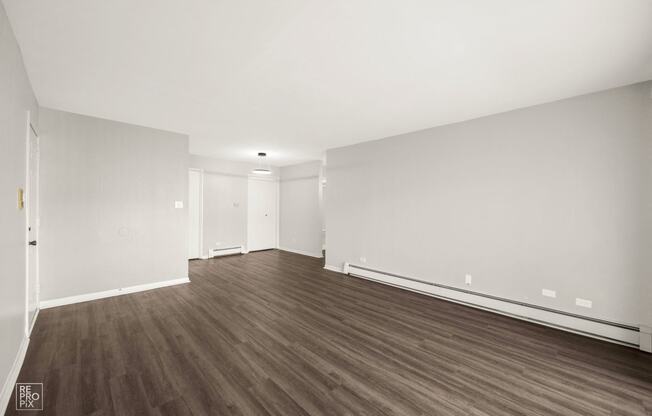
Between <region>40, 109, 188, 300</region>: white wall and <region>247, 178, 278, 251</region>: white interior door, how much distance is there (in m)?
3.06

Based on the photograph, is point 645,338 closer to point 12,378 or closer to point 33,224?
point 12,378

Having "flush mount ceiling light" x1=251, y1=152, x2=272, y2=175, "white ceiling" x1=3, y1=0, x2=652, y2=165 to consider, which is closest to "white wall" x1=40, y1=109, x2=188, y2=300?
"white ceiling" x1=3, y1=0, x2=652, y2=165

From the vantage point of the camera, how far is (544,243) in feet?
10.3

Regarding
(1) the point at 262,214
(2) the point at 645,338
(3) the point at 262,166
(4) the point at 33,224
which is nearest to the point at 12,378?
(4) the point at 33,224

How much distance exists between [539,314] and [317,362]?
2812mm

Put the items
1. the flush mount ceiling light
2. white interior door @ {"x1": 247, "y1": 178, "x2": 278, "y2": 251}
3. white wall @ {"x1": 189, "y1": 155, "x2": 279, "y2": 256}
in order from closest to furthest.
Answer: the flush mount ceiling light, white wall @ {"x1": 189, "y1": 155, "x2": 279, "y2": 256}, white interior door @ {"x1": 247, "y1": 178, "x2": 278, "y2": 251}

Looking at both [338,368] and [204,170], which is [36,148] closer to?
[204,170]

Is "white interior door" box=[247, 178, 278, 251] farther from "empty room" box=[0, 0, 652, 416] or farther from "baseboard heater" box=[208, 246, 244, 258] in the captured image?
"empty room" box=[0, 0, 652, 416]

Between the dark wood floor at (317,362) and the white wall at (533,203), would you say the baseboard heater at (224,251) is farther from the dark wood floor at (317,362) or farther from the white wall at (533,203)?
the white wall at (533,203)

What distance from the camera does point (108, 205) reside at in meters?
3.95

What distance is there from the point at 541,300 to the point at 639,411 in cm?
143

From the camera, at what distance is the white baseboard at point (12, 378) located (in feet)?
5.69

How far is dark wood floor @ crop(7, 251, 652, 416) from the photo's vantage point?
1.83m

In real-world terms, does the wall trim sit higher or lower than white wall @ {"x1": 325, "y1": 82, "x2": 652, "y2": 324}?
lower
